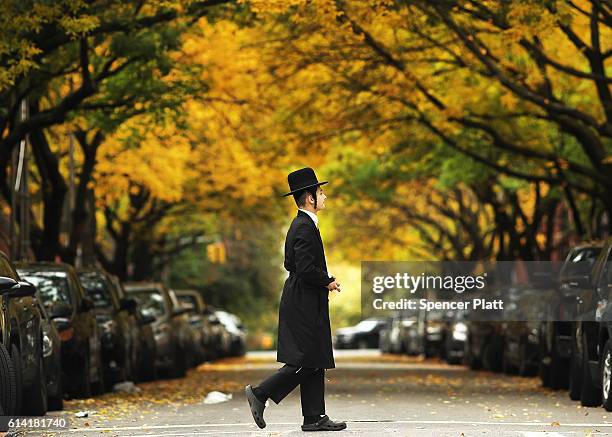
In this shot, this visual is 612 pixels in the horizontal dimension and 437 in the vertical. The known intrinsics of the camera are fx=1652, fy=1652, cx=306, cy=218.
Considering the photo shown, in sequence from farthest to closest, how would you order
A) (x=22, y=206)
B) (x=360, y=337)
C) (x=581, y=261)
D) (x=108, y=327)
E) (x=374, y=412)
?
(x=360, y=337), (x=22, y=206), (x=108, y=327), (x=581, y=261), (x=374, y=412)

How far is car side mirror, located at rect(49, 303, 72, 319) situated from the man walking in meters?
5.74

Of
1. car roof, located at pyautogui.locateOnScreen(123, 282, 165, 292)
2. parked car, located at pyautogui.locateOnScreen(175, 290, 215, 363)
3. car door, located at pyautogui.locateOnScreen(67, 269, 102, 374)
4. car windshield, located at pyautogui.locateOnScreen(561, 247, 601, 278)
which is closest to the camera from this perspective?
car door, located at pyautogui.locateOnScreen(67, 269, 102, 374)

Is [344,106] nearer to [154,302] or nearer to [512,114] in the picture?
[512,114]

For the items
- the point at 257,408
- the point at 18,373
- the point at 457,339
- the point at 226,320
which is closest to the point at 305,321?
the point at 257,408

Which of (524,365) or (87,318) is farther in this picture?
(524,365)

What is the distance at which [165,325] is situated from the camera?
30.0m

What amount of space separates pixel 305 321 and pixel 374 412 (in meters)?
4.07

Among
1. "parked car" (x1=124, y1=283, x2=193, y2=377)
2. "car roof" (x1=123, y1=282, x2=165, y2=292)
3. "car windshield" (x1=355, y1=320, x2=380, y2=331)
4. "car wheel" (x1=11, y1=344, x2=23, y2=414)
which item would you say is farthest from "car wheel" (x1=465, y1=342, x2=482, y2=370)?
"car windshield" (x1=355, y1=320, x2=380, y2=331)

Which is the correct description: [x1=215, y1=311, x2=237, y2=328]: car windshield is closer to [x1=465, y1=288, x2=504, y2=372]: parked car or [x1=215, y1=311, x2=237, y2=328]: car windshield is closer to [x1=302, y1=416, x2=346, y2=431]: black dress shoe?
[x1=465, y1=288, x2=504, y2=372]: parked car

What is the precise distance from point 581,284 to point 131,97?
9581 millimetres

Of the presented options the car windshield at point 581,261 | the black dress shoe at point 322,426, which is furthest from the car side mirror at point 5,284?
the car windshield at point 581,261

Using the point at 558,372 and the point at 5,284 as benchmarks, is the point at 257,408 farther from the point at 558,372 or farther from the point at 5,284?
the point at 558,372

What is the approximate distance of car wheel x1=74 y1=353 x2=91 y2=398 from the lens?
20500 millimetres

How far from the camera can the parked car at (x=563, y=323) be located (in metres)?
21.4
